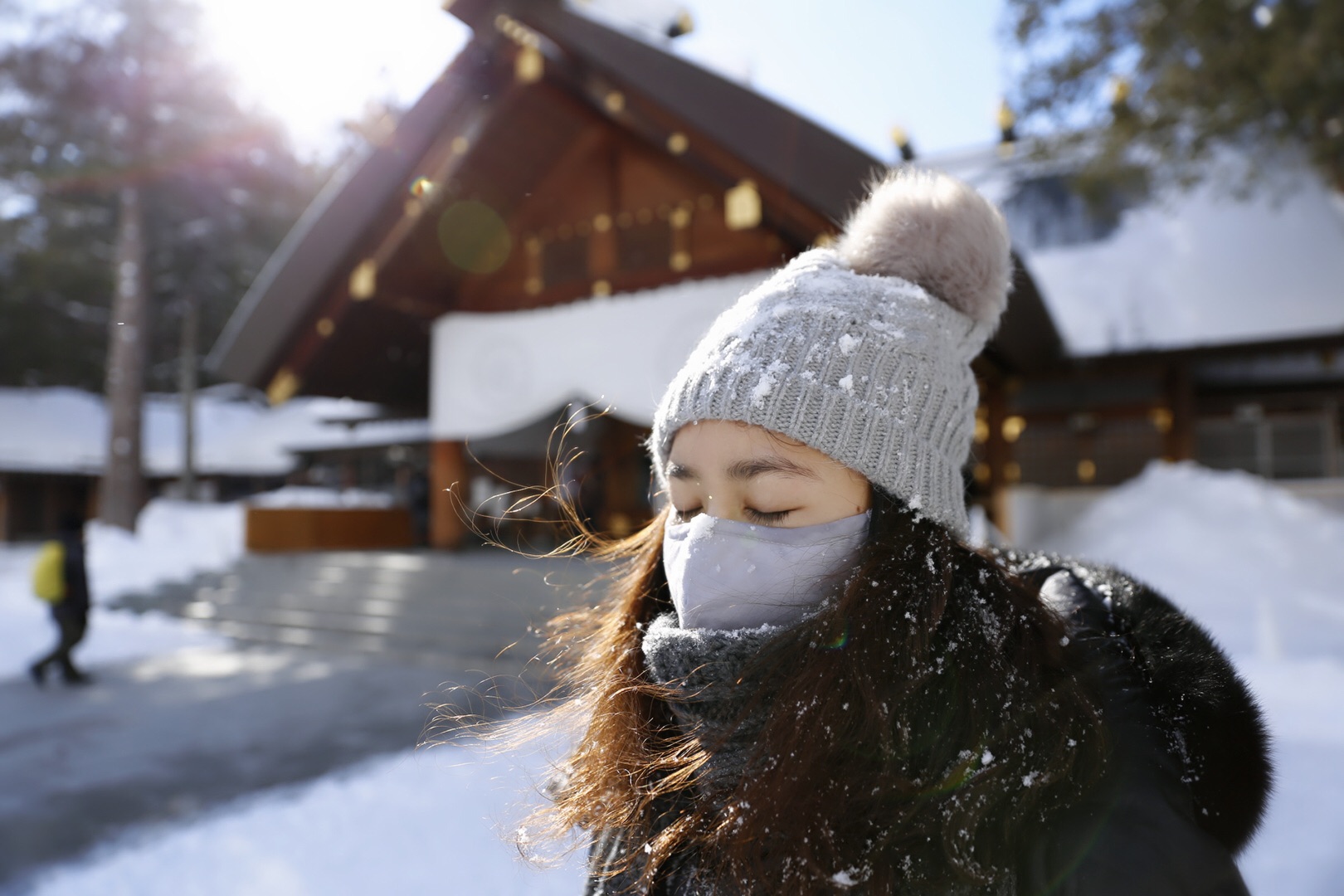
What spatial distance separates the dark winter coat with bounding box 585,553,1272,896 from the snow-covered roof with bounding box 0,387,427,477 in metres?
16.4

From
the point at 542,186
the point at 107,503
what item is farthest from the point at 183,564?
the point at 542,186

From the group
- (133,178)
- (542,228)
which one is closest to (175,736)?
(542,228)

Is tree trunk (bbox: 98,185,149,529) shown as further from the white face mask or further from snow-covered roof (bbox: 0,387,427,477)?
the white face mask

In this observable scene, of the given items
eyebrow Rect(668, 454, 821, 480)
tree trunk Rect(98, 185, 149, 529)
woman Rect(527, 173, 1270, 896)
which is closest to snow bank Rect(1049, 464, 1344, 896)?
woman Rect(527, 173, 1270, 896)

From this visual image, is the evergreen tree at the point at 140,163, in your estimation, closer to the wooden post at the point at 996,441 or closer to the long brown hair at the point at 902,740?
the wooden post at the point at 996,441

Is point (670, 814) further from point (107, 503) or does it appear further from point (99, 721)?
point (107, 503)

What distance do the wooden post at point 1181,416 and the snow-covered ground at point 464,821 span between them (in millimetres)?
4008

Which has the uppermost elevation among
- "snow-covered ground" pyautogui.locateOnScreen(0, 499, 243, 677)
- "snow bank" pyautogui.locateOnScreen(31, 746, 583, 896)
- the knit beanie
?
the knit beanie

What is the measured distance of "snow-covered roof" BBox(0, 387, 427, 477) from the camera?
18.5m

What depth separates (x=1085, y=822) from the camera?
0.84 m

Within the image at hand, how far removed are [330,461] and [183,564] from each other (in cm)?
954

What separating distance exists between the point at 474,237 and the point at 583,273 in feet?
4.46

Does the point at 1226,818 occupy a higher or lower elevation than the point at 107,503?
higher

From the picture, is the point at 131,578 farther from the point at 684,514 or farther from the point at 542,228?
the point at 684,514
